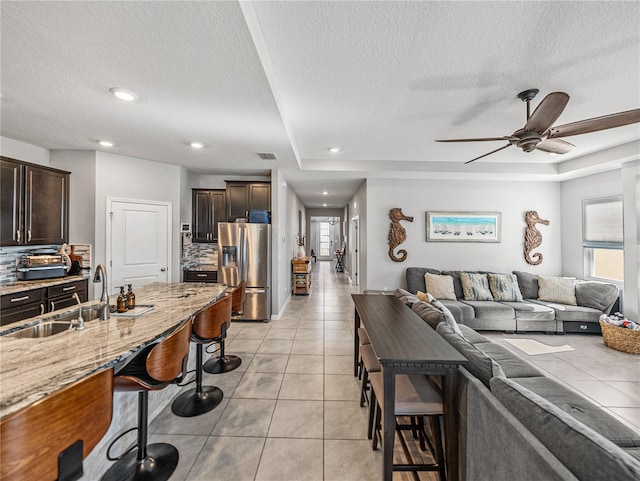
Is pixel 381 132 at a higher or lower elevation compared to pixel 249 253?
higher

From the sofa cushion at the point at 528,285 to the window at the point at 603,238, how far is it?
94 cm

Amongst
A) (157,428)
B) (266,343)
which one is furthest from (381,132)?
(157,428)

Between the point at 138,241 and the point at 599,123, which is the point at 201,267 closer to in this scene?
the point at 138,241

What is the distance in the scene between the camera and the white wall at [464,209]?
515 centimetres

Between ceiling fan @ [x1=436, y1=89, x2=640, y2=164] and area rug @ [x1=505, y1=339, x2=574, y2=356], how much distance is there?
8.22 ft

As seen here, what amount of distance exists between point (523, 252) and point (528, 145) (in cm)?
346

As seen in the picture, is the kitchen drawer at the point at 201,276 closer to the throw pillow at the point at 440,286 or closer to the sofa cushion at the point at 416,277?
the sofa cushion at the point at 416,277

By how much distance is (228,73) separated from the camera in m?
1.92

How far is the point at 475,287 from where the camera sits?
4.52 meters

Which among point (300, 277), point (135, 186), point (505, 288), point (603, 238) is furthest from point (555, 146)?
point (135, 186)

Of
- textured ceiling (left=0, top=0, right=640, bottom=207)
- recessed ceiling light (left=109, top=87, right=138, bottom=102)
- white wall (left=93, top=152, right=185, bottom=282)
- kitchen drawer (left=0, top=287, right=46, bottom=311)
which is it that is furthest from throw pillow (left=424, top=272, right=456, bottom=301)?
kitchen drawer (left=0, top=287, right=46, bottom=311)

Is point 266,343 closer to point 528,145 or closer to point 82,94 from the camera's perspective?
point 82,94

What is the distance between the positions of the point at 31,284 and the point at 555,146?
5734 mm

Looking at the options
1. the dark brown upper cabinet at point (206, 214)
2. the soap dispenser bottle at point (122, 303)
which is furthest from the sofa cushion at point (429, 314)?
the dark brown upper cabinet at point (206, 214)
